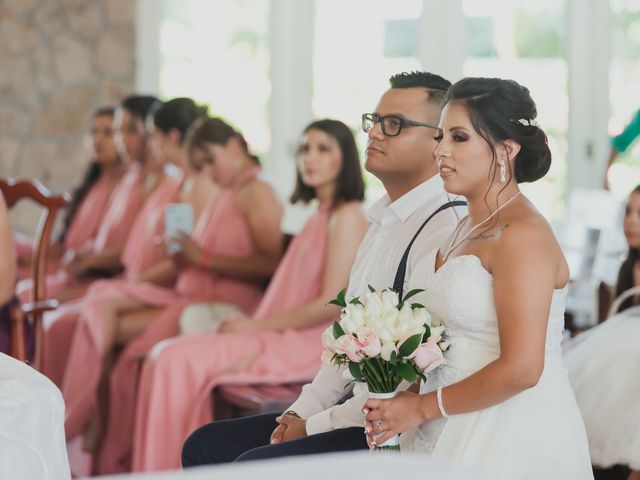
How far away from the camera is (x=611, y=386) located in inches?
116

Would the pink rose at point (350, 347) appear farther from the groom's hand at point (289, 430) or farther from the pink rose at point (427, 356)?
the groom's hand at point (289, 430)

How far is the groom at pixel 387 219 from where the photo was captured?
8.44 feet

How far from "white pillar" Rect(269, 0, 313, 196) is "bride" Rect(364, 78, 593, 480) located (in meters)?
3.71

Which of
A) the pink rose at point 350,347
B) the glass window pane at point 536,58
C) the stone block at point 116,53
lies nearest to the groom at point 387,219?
the pink rose at point 350,347

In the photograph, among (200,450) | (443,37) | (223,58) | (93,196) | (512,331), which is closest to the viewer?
(512,331)

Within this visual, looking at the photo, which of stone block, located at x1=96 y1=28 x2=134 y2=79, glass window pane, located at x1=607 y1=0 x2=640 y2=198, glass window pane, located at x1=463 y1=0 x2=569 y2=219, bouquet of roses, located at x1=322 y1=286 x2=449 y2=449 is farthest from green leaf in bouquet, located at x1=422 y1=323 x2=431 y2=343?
stone block, located at x1=96 y1=28 x2=134 y2=79

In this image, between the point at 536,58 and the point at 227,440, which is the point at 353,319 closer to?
the point at 227,440

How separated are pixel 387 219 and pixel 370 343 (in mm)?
639

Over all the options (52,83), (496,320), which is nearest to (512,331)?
(496,320)

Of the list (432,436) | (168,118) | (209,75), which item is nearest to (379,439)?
(432,436)

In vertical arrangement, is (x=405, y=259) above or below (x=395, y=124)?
below

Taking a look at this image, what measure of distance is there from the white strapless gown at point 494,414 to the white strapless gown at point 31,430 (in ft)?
2.25

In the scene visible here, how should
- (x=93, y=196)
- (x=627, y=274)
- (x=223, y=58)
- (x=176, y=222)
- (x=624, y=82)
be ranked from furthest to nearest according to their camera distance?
(x=223, y=58) → (x=93, y=196) → (x=624, y=82) → (x=176, y=222) → (x=627, y=274)

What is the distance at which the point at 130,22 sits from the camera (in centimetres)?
665
